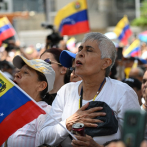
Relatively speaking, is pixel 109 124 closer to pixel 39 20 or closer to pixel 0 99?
pixel 0 99

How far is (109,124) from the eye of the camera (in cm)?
241

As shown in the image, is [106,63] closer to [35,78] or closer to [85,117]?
[85,117]

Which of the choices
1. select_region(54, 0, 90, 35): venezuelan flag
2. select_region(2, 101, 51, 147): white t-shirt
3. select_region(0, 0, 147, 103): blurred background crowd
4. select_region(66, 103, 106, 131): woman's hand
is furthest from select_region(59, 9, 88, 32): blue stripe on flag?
select_region(0, 0, 147, 103): blurred background crowd

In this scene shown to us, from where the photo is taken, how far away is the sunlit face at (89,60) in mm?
2764

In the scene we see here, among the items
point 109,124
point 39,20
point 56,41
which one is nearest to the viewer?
point 109,124

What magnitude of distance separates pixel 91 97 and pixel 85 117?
263mm

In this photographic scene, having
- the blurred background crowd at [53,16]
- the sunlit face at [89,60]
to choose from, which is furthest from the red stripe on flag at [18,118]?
the blurred background crowd at [53,16]

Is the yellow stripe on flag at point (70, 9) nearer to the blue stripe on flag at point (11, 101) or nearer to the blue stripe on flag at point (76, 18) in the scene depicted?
the blue stripe on flag at point (76, 18)

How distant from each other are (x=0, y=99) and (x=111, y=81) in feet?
3.15

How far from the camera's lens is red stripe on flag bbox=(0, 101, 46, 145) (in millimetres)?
2516

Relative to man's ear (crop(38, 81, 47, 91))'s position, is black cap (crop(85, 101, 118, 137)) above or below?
below

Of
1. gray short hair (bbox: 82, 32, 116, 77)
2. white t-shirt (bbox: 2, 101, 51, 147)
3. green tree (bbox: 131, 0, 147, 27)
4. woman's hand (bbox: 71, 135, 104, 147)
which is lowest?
green tree (bbox: 131, 0, 147, 27)

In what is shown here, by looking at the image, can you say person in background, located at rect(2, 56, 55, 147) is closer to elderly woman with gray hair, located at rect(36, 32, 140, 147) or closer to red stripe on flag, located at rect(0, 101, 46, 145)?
elderly woman with gray hair, located at rect(36, 32, 140, 147)

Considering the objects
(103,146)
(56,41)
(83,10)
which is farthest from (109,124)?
(83,10)
